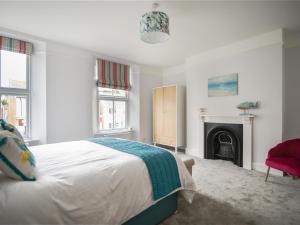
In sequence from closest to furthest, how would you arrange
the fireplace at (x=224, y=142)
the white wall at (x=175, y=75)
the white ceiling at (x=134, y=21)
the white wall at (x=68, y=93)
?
the white ceiling at (x=134, y=21)
the white wall at (x=68, y=93)
the fireplace at (x=224, y=142)
the white wall at (x=175, y=75)

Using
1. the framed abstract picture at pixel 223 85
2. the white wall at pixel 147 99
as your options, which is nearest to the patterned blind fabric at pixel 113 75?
the white wall at pixel 147 99

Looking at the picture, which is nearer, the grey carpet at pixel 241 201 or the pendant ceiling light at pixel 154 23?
the grey carpet at pixel 241 201

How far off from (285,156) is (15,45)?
5.22 m

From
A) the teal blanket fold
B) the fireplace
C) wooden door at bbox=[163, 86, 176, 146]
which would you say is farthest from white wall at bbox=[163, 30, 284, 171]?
the teal blanket fold

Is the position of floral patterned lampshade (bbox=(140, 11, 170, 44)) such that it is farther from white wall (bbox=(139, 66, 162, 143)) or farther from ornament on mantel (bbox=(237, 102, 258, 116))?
white wall (bbox=(139, 66, 162, 143))

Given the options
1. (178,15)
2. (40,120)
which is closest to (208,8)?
(178,15)

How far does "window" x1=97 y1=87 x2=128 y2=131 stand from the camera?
451cm

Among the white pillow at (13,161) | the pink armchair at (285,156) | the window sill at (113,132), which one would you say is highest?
the white pillow at (13,161)

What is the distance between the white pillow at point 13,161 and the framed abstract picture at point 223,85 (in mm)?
3771

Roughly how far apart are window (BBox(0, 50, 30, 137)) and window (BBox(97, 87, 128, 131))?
60.8 inches

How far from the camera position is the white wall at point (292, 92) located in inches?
124

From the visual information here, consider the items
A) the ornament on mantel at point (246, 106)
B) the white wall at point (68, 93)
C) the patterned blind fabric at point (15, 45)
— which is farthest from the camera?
the white wall at point (68, 93)

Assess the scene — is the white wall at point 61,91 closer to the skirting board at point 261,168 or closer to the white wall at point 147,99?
the white wall at point 147,99

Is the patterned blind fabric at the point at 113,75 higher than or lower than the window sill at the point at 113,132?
higher
